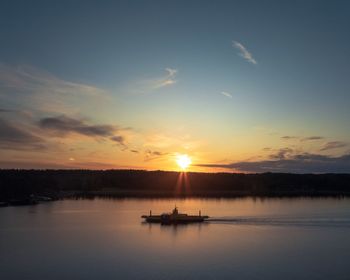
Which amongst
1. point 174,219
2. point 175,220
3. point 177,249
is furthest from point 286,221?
point 177,249

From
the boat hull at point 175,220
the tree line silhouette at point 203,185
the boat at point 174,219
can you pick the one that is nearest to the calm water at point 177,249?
the boat hull at point 175,220

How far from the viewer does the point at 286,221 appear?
51344 millimetres

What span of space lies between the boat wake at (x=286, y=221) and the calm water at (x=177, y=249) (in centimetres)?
11

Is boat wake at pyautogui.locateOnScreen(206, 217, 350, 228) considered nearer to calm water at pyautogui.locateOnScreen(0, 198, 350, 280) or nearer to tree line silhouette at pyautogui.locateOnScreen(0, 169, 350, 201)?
calm water at pyautogui.locateOnScreen(0, 198, 350, 280)

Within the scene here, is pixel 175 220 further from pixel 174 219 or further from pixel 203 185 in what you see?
pixel 203 185

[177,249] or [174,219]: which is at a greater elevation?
[174,219]

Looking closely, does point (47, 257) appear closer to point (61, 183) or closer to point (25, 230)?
point (25, 230)

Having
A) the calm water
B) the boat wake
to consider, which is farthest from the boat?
the calm water

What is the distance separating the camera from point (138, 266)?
2697 centimetres

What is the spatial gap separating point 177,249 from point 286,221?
21.4m

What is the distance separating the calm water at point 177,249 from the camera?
25366 millimetres

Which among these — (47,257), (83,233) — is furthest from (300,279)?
(83,233)

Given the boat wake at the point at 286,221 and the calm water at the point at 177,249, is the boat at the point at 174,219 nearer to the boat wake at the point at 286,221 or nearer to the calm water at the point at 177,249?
the boat wake at the point at 286,221

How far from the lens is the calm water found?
83.2ft
